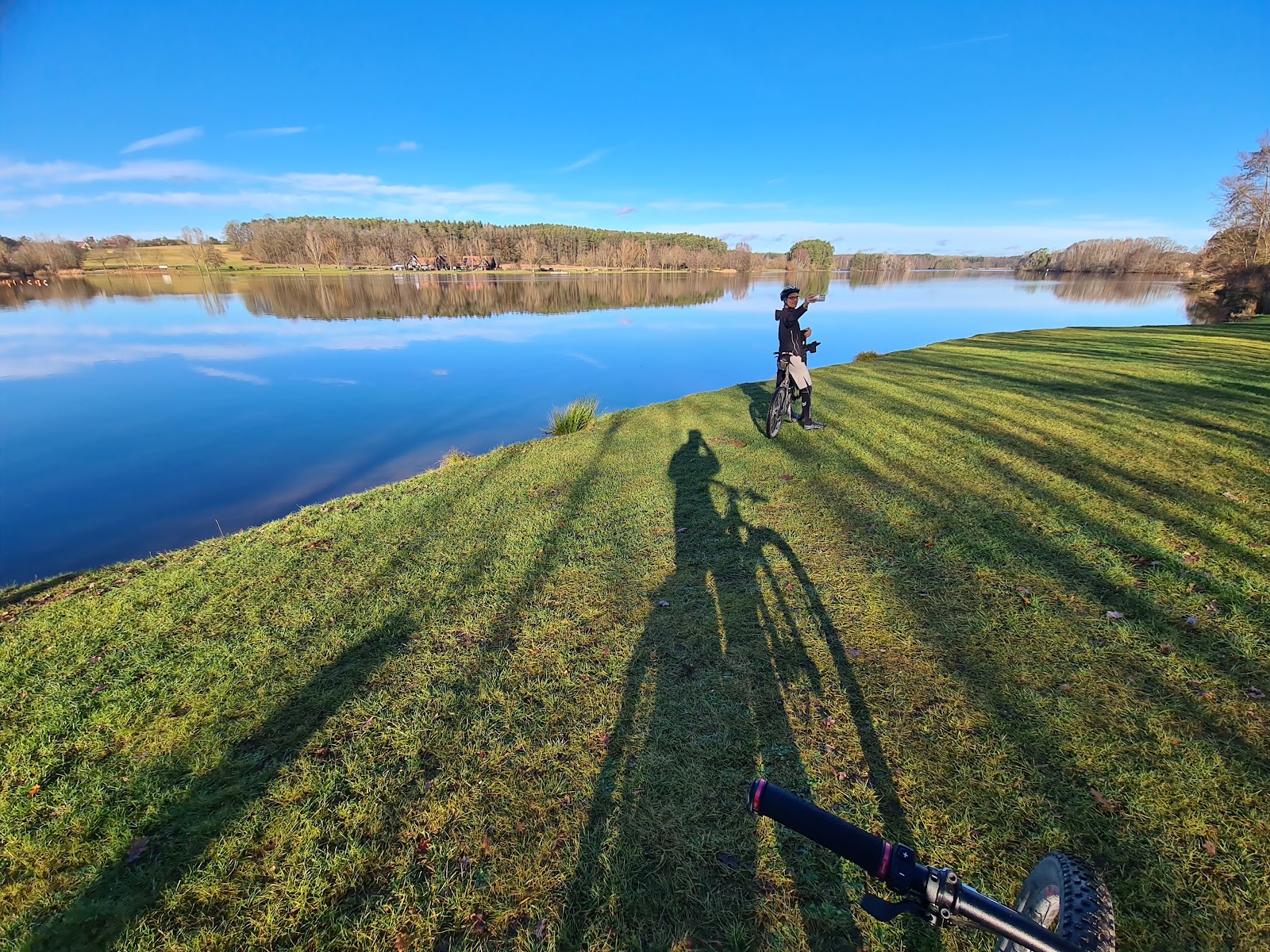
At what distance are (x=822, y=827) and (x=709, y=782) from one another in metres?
1.96

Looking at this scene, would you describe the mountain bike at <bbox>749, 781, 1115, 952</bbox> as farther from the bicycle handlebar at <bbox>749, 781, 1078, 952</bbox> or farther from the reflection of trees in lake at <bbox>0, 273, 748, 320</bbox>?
the reflection of trees in lake at <bbox>0, 273, 748, 320</bbox>

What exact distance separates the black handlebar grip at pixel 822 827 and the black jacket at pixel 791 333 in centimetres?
803

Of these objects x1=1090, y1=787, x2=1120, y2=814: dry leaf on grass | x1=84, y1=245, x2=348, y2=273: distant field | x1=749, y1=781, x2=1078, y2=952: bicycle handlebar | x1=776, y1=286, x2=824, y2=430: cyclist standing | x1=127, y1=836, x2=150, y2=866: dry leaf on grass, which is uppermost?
x1=84, y1=245, x2=348, y2=273: distant field

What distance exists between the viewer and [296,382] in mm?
18906

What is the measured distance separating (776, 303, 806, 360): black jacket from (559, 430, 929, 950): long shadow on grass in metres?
4.96

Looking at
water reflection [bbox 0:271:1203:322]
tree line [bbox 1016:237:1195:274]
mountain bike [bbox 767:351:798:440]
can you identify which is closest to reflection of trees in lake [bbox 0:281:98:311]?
water reflection [bbox 0:271:1203:322]

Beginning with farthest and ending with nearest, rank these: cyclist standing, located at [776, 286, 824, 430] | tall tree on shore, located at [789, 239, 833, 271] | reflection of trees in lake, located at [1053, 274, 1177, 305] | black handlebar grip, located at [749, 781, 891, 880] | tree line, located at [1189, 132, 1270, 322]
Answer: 1. tall tree on shore, located at [789, 239, 833, 271]
2. reflection of trees in lake, located at [1053, 274, 1177, 305]
3. tree line, located at [1189, 132, 1270, 322]
4. cyclist standing, located at [776, 286, 824, 430]
5. black handlebar grip, located at [749, 781, 891, 880]

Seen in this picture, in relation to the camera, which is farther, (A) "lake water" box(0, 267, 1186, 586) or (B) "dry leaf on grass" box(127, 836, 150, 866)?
(A) "lake water" box(0, 267, 1186, 586)

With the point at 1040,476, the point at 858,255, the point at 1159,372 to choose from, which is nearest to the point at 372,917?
the point at 1040,476

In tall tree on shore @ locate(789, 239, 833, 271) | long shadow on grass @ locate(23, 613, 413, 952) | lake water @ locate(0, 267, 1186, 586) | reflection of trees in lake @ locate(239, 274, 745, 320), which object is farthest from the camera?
tall tree on shore @ locate(789, 239, 833, 271)

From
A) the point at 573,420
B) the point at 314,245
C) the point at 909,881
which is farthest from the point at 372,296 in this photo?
the point at 314,245

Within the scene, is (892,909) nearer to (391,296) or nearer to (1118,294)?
(391,296)

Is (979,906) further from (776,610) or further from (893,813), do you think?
(776,610)

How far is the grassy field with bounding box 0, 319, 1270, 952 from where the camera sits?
7.65 feet
